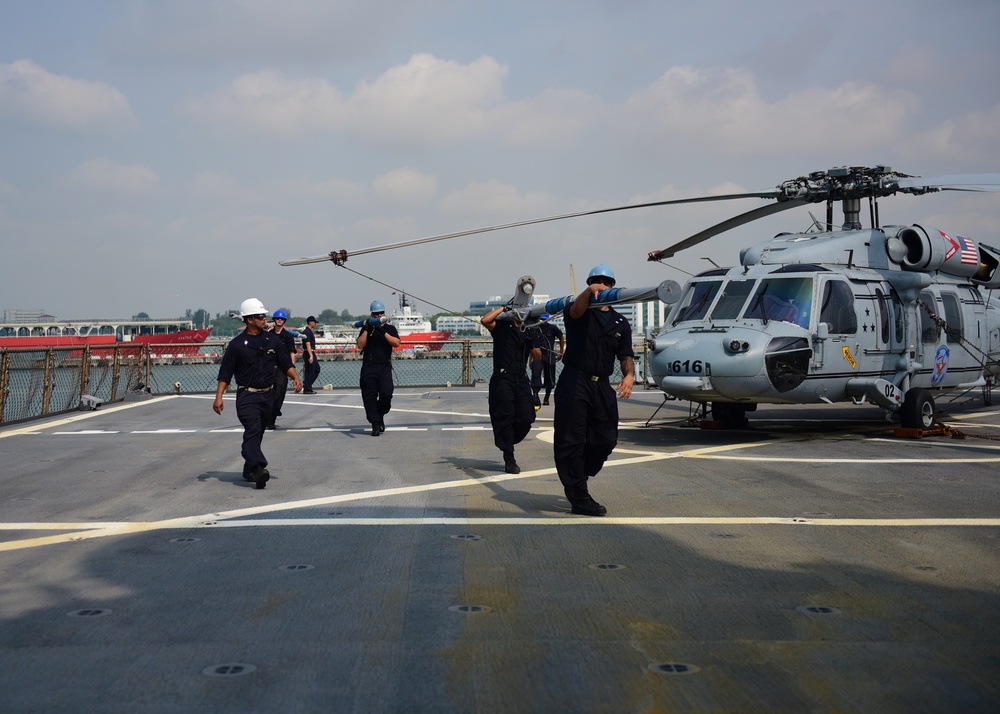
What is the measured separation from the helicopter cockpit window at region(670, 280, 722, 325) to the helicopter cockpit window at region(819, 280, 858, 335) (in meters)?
1.49

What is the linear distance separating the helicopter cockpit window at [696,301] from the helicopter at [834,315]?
2 centimetres

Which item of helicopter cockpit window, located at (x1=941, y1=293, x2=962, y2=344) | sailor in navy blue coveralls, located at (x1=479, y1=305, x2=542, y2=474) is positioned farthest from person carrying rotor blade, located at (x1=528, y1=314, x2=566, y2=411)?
helicopter cockpit window, located at (x1=941, y1=293, x2=962, y2=344)

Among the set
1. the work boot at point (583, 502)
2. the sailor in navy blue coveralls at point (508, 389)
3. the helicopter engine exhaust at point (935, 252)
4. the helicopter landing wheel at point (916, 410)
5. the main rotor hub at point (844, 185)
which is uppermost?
the main rotor hub at point (844, 185)

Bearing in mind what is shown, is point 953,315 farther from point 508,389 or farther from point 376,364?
point 376,364

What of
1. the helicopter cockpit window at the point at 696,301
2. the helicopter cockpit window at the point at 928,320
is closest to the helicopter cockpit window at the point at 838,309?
the helicopter cockpit window at the point at 696,301

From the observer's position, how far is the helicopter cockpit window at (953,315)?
1572cm

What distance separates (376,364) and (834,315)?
672cm

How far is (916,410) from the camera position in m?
13.9

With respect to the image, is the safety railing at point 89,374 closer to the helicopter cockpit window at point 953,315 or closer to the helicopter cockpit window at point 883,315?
the helicopter cockpit window at point 883,315

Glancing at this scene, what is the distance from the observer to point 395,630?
4.90 metres

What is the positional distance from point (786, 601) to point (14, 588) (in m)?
4.54

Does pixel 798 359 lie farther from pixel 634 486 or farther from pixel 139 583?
pixel 139 583

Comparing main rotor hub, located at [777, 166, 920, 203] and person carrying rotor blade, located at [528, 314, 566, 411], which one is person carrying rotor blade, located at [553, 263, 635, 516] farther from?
main rotor hub, located at [777, 166, 920, 203]

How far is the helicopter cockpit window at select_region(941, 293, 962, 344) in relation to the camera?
1572cm
